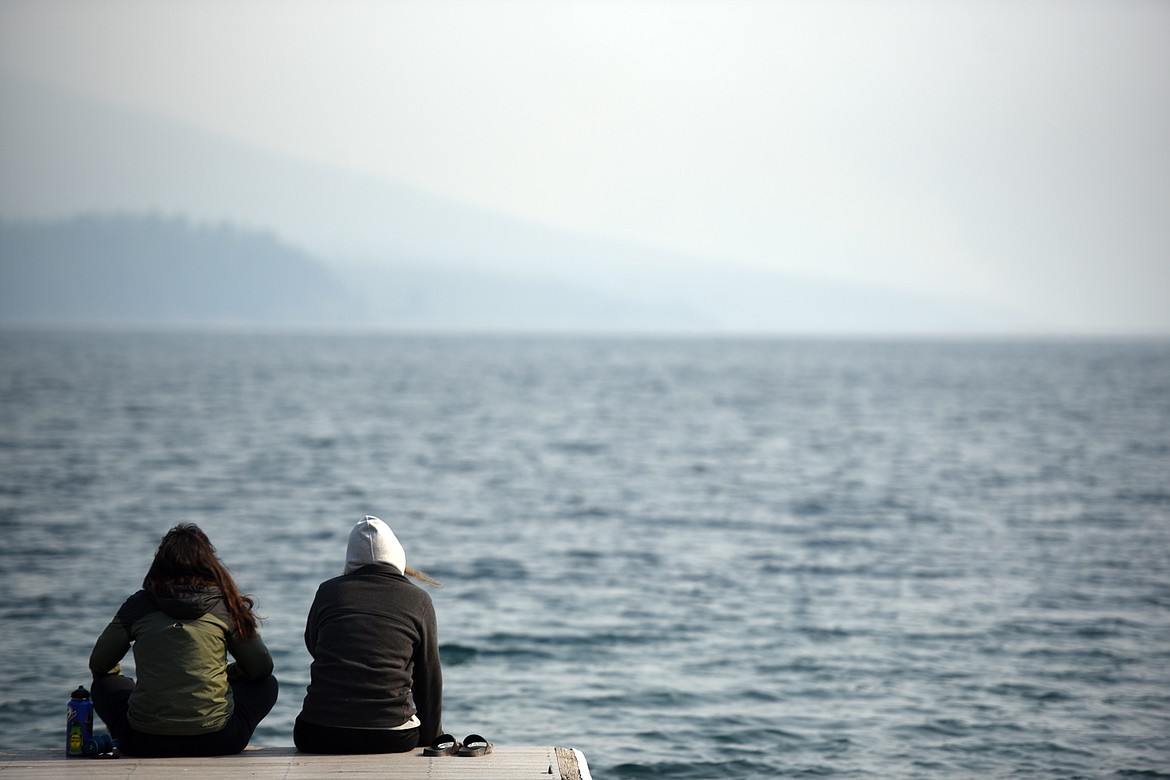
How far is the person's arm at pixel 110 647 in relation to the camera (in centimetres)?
717

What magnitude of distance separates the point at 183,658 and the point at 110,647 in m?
0.47

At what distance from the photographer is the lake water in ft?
39.6

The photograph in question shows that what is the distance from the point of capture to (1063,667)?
46.4 feet

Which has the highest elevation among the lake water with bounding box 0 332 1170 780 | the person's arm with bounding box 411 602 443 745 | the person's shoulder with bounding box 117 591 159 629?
the person's shoulder with bounding box 117 591 159 629

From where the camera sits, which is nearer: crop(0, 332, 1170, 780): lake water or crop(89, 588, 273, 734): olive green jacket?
crop(89, 588, 273, 734): olive green jacket

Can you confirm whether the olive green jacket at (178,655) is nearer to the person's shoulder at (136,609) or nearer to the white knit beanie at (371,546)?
the person's shoulder at (136,609)

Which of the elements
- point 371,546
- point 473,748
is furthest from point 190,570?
point 473,748

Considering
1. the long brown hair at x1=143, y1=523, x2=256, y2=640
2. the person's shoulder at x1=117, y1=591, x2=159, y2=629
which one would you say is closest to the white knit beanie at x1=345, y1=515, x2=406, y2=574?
the long brown hair at x1=143, y1=523, x2=256, y2=640

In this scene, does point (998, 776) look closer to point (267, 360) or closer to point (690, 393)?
point (690, 393)

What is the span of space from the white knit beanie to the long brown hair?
0.66 meters

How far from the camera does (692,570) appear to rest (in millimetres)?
20141

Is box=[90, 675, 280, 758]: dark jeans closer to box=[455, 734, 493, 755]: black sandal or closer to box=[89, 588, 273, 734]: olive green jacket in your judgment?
box=[89, 588, 273, 734]: olive green jacket

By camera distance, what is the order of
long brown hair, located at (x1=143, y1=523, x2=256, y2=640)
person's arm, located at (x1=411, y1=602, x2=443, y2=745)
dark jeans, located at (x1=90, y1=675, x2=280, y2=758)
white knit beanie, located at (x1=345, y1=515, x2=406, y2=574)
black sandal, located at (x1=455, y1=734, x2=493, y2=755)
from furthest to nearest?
black sandal, located at (x1=455, y1=734, x2=493, y2=755), dark jeans, located at (x1=90, y1=675, x2=280, y2=758), person's arm, located at (x1=411, y1=602, x2=443, y2=745), white knit beanie, located at (x1=345, y1=515, x2=406, y2=574), long brown hair, located at (x1=143, y1=523, x2=256, y2=640)

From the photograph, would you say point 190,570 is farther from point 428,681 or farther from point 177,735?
point 428,681
